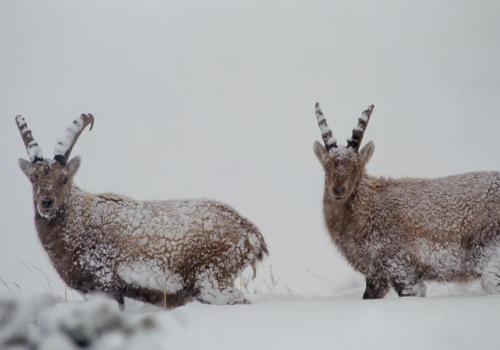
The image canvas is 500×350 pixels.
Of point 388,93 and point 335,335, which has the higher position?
point 388,93

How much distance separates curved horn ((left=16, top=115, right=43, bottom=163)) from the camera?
5.22 meters

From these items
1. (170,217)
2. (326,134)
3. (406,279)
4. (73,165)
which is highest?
(326,134)

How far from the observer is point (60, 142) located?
529 cm

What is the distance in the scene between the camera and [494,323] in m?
3.81

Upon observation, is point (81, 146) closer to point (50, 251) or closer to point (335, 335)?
point (50, 251)

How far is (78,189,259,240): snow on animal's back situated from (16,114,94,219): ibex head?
0.34 metres

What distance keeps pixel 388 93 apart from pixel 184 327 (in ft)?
11.3

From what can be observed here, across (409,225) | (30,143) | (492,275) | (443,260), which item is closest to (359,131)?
(409,225)

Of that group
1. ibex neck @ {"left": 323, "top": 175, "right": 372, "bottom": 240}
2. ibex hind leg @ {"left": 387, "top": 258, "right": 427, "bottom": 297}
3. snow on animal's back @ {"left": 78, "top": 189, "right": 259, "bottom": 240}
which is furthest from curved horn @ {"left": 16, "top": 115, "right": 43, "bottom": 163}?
ibex hind leg @ {"left": 387, "top": 258, "right": 427, "bottom": 297}

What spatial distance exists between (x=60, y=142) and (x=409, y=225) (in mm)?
3014

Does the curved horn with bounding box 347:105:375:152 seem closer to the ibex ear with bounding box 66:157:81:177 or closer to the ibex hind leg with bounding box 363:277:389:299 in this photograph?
the ibex hind leg with bounding box 363:277:389:299

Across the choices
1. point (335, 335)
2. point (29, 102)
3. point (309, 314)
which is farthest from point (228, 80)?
point (335, 335)

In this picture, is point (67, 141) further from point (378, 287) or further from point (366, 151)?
point (378, 287)

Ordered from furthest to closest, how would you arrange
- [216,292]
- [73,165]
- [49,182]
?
[73,165]
[49,182]
[216,292]
